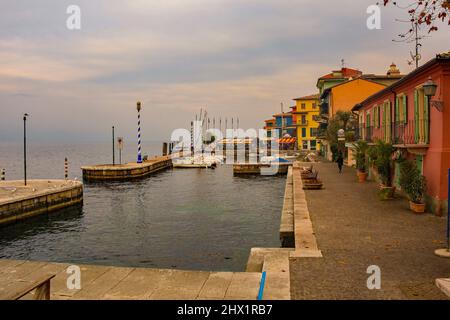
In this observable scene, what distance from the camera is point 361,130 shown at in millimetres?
34281

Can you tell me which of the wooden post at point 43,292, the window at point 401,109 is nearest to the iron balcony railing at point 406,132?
the window at point 401,109

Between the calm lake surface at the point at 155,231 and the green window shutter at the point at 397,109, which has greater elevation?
the green window shutter at the point at 397,109

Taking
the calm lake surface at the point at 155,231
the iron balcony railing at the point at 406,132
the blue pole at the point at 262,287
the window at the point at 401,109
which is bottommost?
the calm lake surface at the point at 155,231

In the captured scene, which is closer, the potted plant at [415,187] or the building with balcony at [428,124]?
the building with balcony at [428,124]

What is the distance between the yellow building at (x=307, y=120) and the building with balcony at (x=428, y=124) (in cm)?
6935

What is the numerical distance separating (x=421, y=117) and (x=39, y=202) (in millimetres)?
21700

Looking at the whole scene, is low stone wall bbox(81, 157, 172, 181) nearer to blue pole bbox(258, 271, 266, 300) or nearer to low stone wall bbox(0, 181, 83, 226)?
low stone wall bbox(0, 181, 83, 226)

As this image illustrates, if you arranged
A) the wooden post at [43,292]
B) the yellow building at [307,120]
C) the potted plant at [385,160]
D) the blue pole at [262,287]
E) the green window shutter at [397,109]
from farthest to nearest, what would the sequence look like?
1. the yellow building at [307,120]
2. the green window shutter at [397,109]
3. the potted plant at [385,160]
4. the blue pole at [262,287]
5. the wooden post at [43,292]

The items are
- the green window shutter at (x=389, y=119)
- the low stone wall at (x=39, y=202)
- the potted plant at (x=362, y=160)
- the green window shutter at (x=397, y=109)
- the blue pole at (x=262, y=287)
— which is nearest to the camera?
the blue pole at (x=262, y=287)

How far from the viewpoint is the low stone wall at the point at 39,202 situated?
21.8 meters

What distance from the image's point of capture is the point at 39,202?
80.4ft

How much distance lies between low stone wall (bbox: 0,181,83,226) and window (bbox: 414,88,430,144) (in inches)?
825
